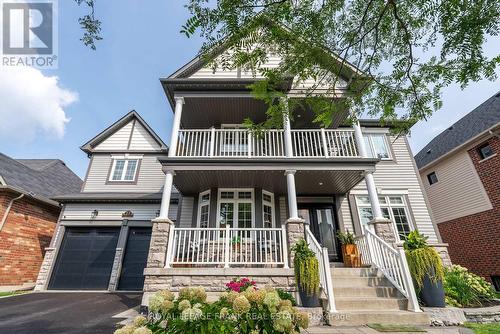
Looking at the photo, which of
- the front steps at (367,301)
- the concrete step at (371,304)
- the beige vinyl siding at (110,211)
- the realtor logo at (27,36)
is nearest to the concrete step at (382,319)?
the front steps at (367,301)

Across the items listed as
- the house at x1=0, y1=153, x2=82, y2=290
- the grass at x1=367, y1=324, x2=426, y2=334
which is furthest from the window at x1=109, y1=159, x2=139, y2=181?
the grass at x1=367, y1=324, x2=426, y2=334

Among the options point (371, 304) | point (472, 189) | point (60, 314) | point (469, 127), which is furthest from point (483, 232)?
point (60, 314)

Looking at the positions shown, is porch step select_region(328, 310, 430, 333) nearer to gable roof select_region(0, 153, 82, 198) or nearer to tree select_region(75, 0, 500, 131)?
tree select_region(75, 0, 500, 131)

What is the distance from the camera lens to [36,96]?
36.7ft

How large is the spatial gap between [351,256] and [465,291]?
2427 millimetres

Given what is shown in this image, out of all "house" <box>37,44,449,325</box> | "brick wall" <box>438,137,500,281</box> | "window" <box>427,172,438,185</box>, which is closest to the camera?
"house" <box>37,44,449,325</box>

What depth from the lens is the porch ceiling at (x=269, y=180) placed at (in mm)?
6730

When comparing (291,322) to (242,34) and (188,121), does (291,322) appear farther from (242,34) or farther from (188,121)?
(188,121)

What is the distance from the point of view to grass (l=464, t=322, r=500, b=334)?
3.70 m

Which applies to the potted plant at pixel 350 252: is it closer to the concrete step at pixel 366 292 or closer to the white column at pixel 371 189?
the white column at pixel 371 189

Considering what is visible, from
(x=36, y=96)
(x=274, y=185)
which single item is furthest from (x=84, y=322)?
(x=36, y=96)

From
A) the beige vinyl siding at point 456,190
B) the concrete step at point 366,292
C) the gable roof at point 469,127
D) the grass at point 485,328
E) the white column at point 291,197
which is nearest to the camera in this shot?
the grass at point 485,328

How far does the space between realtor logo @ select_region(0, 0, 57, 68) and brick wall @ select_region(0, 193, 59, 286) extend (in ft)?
18.3

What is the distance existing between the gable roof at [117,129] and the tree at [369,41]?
7515mm
